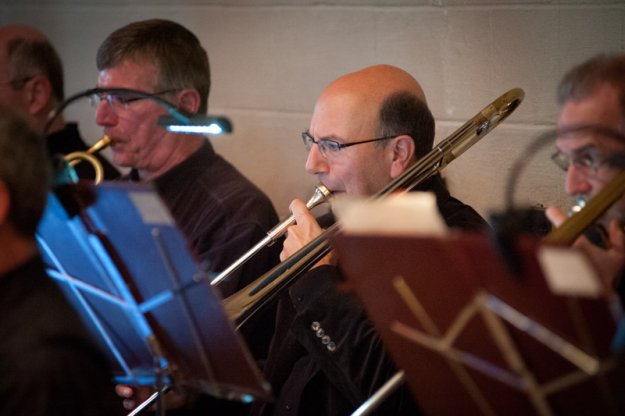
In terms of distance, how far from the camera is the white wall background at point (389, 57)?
2756mm

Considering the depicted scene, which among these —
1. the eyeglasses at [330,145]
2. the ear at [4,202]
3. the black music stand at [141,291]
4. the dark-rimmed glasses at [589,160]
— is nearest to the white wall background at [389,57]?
the eyeglasses at [330,145]

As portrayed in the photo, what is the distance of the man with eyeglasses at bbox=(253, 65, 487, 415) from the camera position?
216cm

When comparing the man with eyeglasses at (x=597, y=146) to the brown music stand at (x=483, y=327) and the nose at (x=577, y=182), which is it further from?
the brown music stand at (x=483, y=327)

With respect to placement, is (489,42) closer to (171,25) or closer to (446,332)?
(171,25)

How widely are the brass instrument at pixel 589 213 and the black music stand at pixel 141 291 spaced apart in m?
0.58

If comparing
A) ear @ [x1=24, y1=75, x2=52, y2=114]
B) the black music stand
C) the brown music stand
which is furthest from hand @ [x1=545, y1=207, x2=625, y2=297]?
ear @ [x1=24, y1=75, x2=52, y2=114]

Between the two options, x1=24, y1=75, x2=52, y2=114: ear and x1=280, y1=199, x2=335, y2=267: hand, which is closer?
x1=280, y1=199, x2=335, y2=267: hand

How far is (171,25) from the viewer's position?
3.17m

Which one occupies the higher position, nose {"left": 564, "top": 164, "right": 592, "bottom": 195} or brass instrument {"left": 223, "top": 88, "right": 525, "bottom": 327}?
nose {"left": 564, "top": 164, "right": 592, "bottom": 195}

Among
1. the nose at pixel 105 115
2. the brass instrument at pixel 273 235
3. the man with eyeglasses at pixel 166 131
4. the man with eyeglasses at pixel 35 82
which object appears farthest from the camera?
the man with eyeglasses at pixel 35 82

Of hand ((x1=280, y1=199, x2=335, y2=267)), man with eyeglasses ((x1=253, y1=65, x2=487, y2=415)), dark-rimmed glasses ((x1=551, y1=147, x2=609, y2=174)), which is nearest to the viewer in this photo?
dark-rimmed glasses ((x1=551, y1=147, x2=609, y2=174))

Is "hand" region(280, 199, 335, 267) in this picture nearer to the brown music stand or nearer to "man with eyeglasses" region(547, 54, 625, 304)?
"man with eyeglasses" region(547, 54, 625, 304)

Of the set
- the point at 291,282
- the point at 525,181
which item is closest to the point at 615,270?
the point at 291,282

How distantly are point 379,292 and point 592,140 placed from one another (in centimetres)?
64
